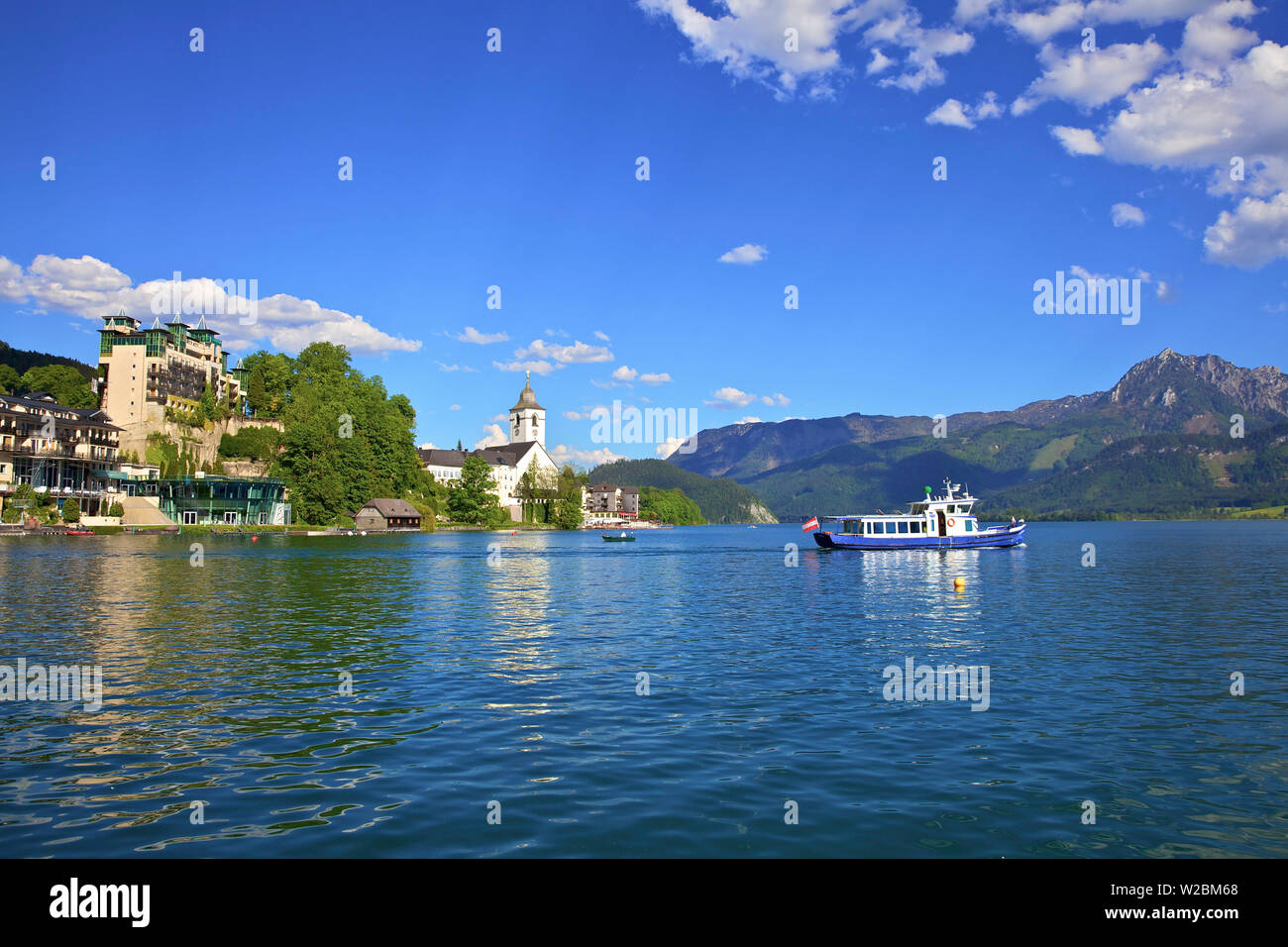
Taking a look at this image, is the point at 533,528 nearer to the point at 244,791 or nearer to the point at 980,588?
the point at 980,588

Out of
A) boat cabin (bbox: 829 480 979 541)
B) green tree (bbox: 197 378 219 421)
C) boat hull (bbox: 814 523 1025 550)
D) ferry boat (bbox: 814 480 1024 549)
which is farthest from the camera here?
green tree (bbox: 197 378 219 421)

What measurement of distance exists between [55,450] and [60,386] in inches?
1254

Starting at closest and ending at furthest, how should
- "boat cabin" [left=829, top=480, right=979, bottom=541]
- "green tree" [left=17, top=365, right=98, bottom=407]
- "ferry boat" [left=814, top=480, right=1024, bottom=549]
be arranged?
"ferry boat" [left=814, top=480, right=1024, bottom=549] → "boat cabin" [left=829, top=480, right=979, bottom=541] → "green tree" [left=17, top=365, right=98, bottom=407]

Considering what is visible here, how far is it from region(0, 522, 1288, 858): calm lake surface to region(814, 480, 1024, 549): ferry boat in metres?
47.6

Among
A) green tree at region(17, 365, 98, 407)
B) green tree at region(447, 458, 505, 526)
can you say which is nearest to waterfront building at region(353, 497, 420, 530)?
green tree at region(447, 458, 505, 526)

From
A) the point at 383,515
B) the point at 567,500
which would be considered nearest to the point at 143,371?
the point at 383,515

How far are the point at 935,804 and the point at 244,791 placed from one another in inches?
398

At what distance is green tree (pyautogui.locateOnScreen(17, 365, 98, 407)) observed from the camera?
5842 inches

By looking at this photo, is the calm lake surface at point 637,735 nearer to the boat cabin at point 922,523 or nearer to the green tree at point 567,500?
the boat cabin at point 922,523

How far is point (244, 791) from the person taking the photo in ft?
37.7

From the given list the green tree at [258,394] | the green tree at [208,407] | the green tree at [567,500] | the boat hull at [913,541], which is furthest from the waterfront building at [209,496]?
the boat hull at [913,541]

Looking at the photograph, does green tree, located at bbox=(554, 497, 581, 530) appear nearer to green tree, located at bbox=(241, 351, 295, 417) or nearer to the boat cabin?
green tree, located at bbox=(241, 351, 295, 417)

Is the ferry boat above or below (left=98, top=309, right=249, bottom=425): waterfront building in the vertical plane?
below

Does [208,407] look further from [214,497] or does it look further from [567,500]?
[567,500]
